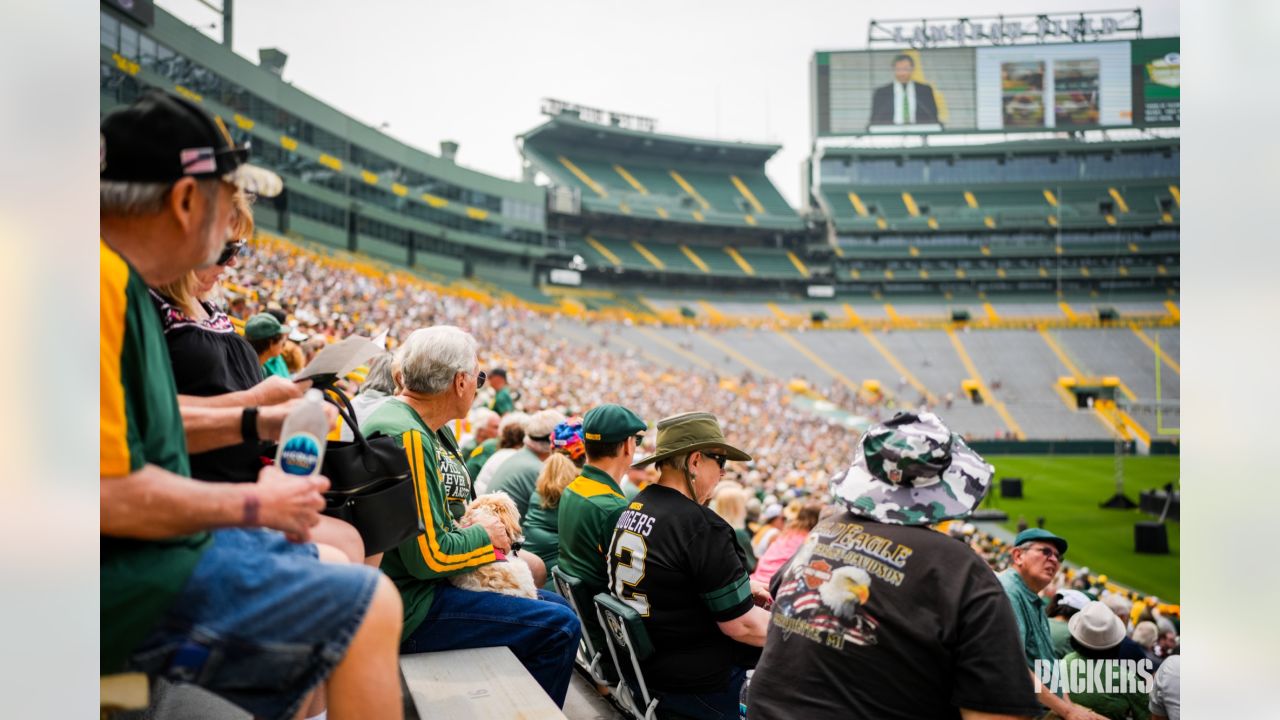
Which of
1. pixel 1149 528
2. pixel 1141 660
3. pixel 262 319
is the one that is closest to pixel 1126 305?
pixel 1149 528

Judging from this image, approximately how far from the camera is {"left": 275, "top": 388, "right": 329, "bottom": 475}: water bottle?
5.39ft

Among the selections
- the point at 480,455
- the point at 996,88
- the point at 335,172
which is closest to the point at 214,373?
the point at 480,455

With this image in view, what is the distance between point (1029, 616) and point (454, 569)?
8.22 feet

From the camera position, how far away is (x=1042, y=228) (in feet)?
161

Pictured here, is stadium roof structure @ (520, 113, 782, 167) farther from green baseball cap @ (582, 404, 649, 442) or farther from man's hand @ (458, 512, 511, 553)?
man's hand @ (458, 512, 511, 553)

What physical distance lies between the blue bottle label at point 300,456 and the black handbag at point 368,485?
299 millimetres

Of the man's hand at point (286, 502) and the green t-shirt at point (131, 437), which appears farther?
the man's hand at point (286, 502)

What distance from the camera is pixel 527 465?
4645 mm

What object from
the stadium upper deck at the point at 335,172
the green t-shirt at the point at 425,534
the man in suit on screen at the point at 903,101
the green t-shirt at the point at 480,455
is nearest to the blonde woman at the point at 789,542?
the green t-shirt at the point at 425,534

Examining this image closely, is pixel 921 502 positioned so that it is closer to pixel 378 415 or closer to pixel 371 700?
pixel 371 700

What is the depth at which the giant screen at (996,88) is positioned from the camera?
46750 mm

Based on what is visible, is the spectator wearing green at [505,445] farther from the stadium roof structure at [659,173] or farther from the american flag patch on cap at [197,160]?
the stadium roof structure at [659,173]

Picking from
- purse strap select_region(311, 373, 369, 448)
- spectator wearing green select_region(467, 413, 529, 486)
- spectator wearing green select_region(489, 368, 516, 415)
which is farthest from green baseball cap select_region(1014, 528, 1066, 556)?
spectator wearing green select_region(489, 368, 516, 415)
